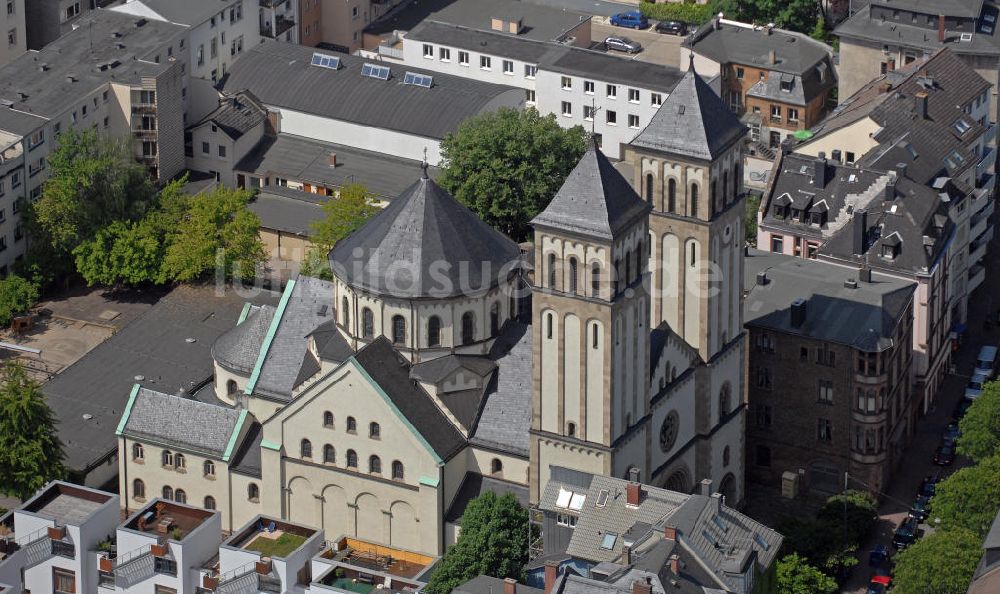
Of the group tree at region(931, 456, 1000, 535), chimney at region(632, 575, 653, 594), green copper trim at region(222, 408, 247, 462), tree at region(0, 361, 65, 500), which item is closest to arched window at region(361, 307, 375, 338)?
green copper trim at region(222, 408, 247, 462)

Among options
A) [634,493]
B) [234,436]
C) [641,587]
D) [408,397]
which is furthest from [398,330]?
[641,587]

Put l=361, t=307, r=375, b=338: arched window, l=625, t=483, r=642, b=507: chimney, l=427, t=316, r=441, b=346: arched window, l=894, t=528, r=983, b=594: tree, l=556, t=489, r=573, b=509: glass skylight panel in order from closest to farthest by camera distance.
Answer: l=625, t=483, r=642, b=507: chimney, l=556, t=489, r=573, b=509: glass skylight panel, l=894, t=528, r=983, b=594: tree, l=427, t=316, r=441, b=346: arched window, l=361, t=307, r=375, b=338: arched window

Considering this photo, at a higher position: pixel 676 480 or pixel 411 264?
pixel 411 264

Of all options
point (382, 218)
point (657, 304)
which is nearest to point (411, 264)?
point (382, 218)

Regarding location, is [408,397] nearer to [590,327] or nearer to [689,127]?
[590,327]

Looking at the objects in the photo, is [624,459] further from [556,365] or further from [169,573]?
[169,573]

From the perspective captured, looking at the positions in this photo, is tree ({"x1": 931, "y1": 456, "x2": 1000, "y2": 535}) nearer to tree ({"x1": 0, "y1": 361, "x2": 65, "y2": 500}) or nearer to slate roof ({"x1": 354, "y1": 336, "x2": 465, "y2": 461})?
slate roof ({"x1": 354, "y1": 336, "x2": 465, "y2": 461})

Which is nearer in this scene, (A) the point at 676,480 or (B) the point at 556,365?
(B) the point at 556,365
